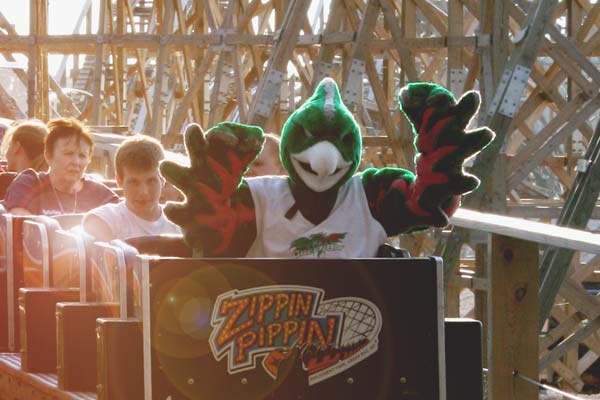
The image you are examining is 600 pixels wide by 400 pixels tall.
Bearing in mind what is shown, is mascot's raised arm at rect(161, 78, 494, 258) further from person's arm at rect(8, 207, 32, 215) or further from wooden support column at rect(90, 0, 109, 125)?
wooden support column at rect(90, 0, 109, 125)

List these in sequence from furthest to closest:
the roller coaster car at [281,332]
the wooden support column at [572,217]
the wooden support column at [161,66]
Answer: the wooden support column at [161,66]
the wooden support column at [572,217]
the roller coaster car at [281,332]

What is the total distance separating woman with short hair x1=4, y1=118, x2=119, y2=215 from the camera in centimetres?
728

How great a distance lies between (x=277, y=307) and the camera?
468 cm

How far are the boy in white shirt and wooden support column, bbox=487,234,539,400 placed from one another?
1.79 metres

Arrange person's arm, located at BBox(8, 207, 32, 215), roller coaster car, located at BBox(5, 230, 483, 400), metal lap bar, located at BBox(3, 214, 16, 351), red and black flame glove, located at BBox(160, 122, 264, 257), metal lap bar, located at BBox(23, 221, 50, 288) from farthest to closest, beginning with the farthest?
person's arm, located at BBox(8, 207, 32, 215) < metal lap bar, located at BBox(3, 214, 16, 351) < metal lap bar, located at BBox(23, 221, 50, 288) < red and black flame glove, located at BBox(160, 122, 264, 257) < roller coaster car, located at BBox(5, 230, 483, 400)

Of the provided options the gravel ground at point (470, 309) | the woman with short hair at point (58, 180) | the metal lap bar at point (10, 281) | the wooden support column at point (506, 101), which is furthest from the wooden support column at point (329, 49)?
the metal lap bar at point (10, 281)

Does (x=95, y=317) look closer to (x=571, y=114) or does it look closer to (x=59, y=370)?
(x=59, y=370)

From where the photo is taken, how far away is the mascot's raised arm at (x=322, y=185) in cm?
506

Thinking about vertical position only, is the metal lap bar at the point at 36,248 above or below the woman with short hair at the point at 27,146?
below

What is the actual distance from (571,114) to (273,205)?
28.8 feet

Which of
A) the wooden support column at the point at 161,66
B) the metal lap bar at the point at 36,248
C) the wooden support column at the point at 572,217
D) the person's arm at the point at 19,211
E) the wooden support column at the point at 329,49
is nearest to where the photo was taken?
the metal lap bar at the point at 36,248

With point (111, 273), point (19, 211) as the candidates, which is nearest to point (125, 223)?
point (19, 211)

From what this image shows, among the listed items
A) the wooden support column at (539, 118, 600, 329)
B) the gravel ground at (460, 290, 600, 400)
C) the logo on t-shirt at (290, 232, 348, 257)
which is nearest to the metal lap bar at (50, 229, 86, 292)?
the logo on t-shirt at (290, 232, 348, 257)

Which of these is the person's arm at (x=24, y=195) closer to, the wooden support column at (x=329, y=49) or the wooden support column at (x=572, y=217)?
the wooden support column at (x=572, y=217)
